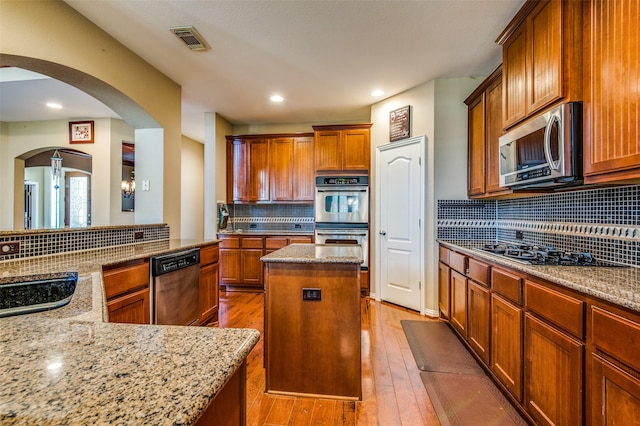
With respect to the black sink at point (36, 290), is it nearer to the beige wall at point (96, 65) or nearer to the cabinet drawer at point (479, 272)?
the beige wall at point (96, 65)

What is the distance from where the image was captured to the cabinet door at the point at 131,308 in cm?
177

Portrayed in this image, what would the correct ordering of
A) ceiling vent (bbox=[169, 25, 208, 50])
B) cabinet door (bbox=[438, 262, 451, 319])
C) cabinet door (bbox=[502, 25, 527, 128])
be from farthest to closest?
cabinet door (bbox=[438, 262, 451, 319]) < ceiling vent (bbox=[169, 25, 208, 50]) < cabinet door (bbox=[502, 25, 527, 128])

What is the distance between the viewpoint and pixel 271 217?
5.03 m

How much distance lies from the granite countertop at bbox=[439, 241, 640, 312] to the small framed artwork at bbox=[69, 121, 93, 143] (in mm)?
5705

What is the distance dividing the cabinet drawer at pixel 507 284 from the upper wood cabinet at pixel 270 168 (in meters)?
3.05

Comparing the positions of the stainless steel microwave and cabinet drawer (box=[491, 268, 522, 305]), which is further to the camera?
cabinet drawer (box=[491, 268, 522, 305])

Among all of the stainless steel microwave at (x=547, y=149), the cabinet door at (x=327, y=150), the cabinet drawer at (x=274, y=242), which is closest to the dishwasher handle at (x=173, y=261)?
the cabinet drawer at (x=274, y=242)

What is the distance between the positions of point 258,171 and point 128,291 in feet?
10.1

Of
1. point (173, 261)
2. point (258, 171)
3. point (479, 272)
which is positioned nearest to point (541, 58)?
point (479, 272)

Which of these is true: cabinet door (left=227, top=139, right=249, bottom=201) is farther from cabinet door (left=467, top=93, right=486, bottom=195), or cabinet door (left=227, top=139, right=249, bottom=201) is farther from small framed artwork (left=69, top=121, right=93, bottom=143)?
cabinet door (left=467, top=93, right=486, bottom=195)

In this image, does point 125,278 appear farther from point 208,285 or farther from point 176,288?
point 208,285

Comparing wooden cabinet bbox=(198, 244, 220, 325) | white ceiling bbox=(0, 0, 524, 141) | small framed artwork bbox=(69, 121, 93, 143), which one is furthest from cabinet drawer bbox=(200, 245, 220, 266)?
small framed artwork bbox=(69, 121, 93, 143)

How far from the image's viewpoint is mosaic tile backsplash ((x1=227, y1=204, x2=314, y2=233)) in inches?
195

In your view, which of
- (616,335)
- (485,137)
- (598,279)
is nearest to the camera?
(616,335)
